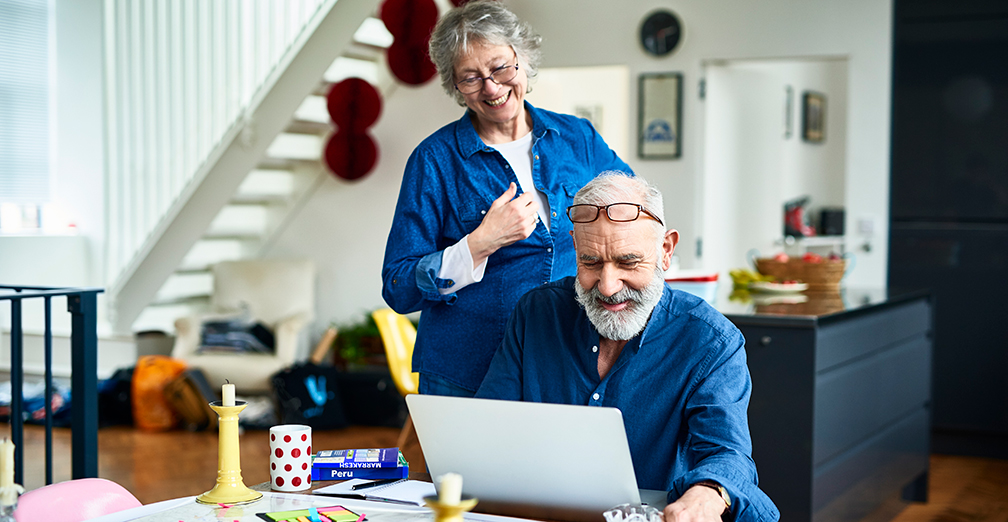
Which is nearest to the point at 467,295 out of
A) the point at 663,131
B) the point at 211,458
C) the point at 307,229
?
the point at 211,458

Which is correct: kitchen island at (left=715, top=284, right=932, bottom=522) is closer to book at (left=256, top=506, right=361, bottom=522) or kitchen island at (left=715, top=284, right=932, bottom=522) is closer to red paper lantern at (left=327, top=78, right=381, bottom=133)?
book at (left=256, top=506, right=361, bottom=522)

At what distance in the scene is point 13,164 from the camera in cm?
641

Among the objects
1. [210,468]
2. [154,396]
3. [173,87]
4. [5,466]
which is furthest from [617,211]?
[173,87]

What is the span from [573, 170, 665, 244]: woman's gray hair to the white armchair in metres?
4.09

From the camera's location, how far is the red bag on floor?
17.1ft

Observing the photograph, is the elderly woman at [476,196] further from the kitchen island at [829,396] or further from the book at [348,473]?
the kitchen island at [829,396]

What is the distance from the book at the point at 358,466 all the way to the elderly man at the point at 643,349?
26cm

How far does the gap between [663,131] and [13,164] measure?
4146mm

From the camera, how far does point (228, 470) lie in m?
1.36

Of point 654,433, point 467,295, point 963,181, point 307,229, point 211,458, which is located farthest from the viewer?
point 307,229

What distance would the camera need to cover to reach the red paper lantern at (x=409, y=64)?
5.17 metres

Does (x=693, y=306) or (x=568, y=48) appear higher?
(x=568, y=48)

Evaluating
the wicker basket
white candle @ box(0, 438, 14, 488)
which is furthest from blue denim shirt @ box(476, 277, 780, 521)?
the wicker basket

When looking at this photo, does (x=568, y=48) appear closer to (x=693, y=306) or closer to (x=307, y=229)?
(x=307, y=229)
